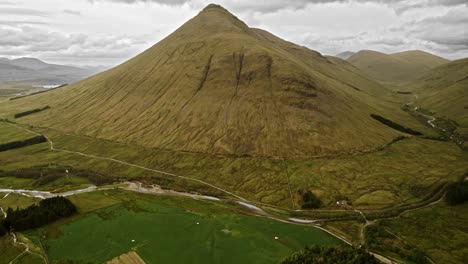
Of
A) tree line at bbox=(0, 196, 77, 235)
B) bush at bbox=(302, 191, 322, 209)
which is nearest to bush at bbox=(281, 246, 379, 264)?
bush at bbox=(302, 191, 322, 209)

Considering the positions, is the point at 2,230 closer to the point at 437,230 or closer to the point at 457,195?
the point at 437,230

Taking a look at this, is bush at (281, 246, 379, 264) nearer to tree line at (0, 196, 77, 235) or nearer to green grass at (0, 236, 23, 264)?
green grass at (0, 236, 23, 264)

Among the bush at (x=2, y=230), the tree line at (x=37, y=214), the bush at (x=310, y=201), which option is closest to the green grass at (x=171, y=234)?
the tree line at (x=37, y=214)

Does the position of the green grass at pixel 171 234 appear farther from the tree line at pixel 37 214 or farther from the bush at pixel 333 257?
the bush at pixel 333 257

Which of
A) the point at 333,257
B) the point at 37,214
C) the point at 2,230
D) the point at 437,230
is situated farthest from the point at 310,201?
the point at 2,230

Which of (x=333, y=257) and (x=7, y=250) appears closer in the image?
(x=333, y=257)

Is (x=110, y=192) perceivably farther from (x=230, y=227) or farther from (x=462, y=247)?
(x=462, y=247)
